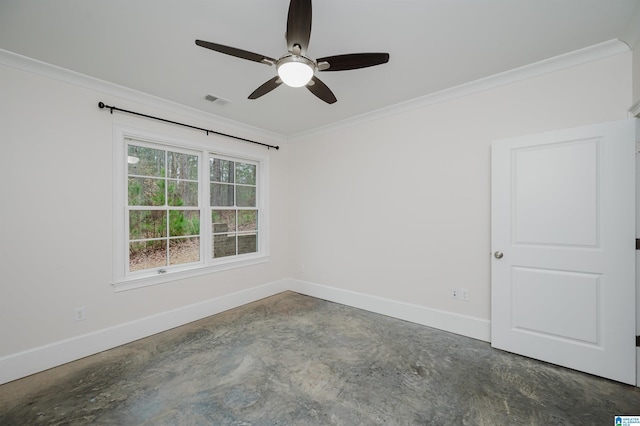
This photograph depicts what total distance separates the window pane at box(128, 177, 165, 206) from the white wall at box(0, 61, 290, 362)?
0.83 ft

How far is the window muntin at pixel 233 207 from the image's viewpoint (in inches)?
150

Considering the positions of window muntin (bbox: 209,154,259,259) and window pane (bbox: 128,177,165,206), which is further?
window muntin (bbox: 209,154,259,259)

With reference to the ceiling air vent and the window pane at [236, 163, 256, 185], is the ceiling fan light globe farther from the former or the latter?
the window pane at [236, 163, 256, 185]

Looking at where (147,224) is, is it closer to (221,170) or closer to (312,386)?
(221,170)

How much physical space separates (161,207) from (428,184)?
326 cm

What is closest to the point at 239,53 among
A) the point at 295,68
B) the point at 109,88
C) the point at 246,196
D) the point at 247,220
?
the point at 295,68

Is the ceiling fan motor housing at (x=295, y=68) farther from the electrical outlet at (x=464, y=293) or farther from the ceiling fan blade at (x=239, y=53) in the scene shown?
the electrical outlet at (x=464, y=293)

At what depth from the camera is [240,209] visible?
4.13 meters

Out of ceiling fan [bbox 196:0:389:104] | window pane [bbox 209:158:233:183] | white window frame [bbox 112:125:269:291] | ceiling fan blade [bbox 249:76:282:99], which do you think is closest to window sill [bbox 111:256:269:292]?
white window frame [bbox 112:125:269:291]

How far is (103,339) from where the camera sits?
8.74ft

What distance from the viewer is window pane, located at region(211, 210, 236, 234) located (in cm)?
380

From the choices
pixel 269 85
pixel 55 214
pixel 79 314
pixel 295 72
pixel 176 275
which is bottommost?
pixel 79 314

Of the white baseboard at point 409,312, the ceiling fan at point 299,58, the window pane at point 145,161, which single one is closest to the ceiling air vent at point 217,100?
the window pane at point 145,161

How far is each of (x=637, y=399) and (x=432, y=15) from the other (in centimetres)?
310
